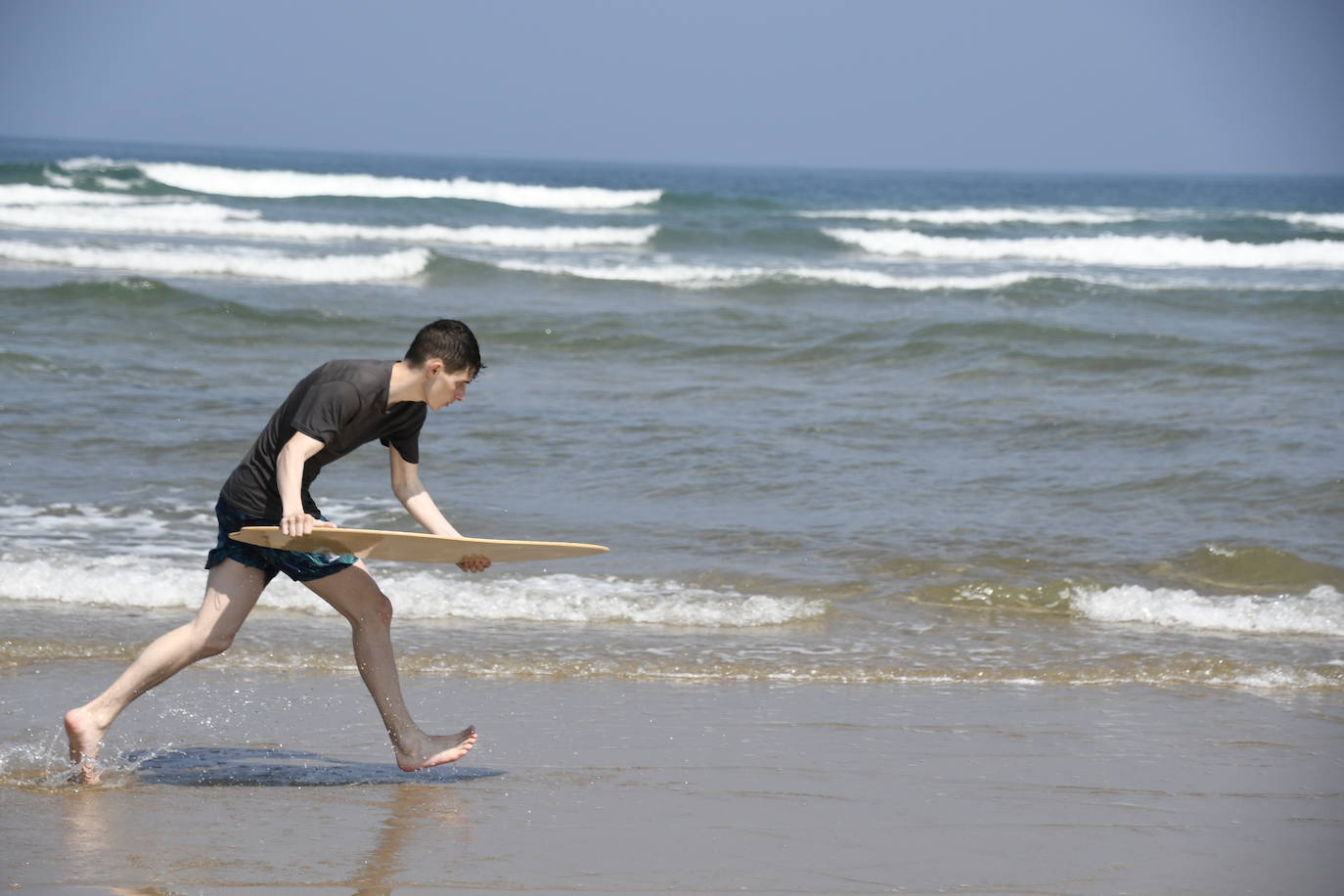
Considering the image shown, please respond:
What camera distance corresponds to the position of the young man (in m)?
3.84

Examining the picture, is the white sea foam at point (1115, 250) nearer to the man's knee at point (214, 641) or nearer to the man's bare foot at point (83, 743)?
the man's knee at point (214, 641)

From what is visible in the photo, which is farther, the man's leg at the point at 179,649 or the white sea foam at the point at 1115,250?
the white sea foam at the point at 1115,250

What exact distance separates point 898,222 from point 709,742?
36168 mm

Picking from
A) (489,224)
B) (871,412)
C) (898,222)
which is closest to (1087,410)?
(871,412)

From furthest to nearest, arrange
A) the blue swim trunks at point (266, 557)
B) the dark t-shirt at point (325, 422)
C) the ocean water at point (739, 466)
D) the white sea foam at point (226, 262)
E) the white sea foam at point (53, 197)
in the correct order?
the white sea foam at point (53, 197)
the white sea foam at point (226, 262)
the ocean water at point (739, 466)
the blue swim trunks at point (266, 557)
the dark t-shirt at point (325, 422)

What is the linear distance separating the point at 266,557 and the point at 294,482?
0.42 m

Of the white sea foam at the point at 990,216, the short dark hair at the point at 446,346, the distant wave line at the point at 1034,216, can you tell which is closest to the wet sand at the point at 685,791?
the short dark hair at the point at 446,346

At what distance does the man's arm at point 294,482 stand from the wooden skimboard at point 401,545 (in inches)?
1.9

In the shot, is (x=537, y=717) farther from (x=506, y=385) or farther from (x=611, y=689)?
(x=506, y=385)

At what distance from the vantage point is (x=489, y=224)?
111 ft

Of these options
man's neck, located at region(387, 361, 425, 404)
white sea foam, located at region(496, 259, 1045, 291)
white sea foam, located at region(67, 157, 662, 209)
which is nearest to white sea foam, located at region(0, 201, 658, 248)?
white sea foam, located at region(496, 259, 1045, 291)

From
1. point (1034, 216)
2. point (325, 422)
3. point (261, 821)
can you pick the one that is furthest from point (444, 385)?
point (1034, 216)

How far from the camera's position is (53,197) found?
3403 cm

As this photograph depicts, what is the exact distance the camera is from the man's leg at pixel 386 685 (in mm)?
4227
